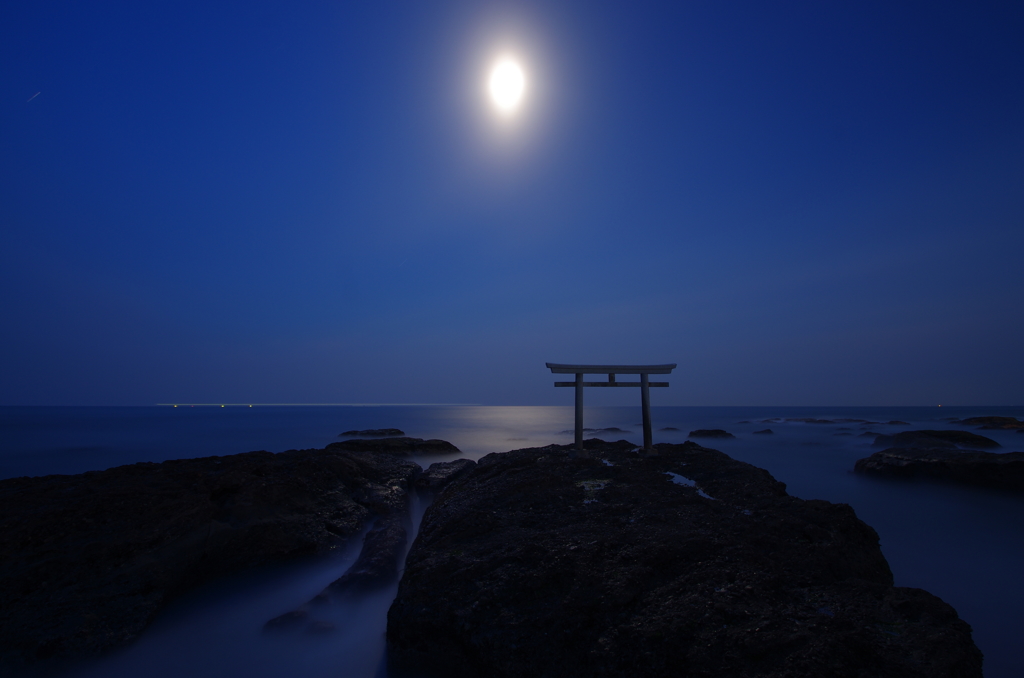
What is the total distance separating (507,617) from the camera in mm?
3695

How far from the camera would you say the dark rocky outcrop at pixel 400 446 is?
55.0ft

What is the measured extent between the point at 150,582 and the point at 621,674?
5.55 m

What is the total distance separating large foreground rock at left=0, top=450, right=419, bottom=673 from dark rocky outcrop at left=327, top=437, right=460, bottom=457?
750 centimetres

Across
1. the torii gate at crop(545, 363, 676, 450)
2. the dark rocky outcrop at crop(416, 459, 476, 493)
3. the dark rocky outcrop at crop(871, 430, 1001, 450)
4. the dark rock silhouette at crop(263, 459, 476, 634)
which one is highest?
the torii gate at crop(545, 363, 676, 450)

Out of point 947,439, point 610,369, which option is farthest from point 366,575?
point 947,439

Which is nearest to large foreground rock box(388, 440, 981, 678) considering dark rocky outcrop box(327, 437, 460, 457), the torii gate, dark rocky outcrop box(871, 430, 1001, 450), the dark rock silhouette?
the dark rock silhouette

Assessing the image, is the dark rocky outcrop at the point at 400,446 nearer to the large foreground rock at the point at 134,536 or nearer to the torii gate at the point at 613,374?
the large foreground rock at the point at 134,536

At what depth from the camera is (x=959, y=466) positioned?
11.4 metres

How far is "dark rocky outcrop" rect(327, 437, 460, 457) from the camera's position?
1677 centimetres

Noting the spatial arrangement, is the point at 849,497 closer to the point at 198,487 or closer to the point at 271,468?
the point at 271,468

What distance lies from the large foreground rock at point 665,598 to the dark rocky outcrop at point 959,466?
9904mm

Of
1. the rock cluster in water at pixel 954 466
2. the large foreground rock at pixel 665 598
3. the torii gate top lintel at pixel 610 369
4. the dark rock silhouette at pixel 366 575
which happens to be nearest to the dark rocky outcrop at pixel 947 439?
the rock cluster in water at pixel 954 466

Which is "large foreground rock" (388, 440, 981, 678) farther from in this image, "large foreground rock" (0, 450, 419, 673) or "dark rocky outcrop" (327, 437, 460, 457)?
"dark rocky outcrop" (327, 437, 460, 457)

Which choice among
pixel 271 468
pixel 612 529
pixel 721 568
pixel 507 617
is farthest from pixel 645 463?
pixel 271 468
